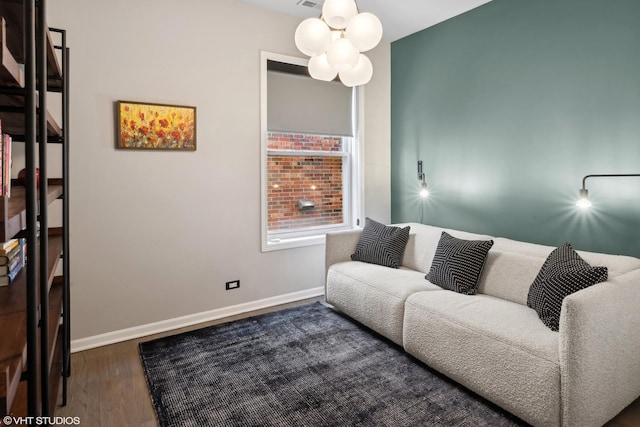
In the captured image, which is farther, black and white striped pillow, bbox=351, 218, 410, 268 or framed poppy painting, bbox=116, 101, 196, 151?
black and white striped pillow, bbox=351, 218, 410, 268

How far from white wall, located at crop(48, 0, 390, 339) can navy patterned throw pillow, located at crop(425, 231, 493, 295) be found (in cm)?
149

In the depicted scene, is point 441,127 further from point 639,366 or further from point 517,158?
point 639,366

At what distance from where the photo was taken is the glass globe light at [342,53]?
2.29 meters

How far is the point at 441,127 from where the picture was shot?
152 inches

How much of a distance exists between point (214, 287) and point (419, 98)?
107 inches

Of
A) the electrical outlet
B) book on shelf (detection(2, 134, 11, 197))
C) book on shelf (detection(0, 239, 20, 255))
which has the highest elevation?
book on shelf (detection(2, 134, 11, 197))

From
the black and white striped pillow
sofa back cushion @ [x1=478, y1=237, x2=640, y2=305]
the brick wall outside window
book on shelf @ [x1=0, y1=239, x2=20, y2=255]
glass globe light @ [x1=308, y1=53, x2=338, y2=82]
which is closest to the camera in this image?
book on shelf @ [x1=0, y1=239, x2=20, y2=255]

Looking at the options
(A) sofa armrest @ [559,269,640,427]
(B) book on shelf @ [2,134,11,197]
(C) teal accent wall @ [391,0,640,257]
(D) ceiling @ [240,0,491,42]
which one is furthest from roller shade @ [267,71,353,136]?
(A) sofa armrest @ [559,269,640,427]

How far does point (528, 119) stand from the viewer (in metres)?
3.15

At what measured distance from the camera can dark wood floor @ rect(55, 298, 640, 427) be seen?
209cm

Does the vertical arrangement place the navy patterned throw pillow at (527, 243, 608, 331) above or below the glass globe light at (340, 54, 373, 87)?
below

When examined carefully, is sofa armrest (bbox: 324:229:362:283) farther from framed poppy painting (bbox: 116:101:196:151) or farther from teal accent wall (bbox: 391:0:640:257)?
framed poppy painting (bbox: 116:101:196:151)

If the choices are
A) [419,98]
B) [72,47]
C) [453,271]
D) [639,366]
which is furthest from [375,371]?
[72,47]

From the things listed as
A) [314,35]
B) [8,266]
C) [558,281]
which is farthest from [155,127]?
[558,281]
